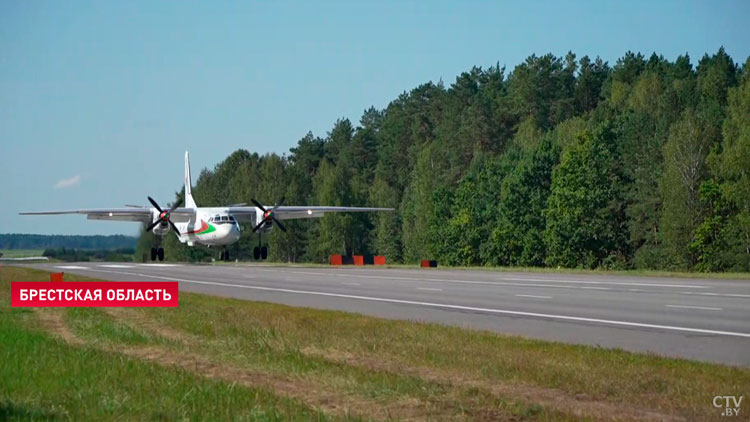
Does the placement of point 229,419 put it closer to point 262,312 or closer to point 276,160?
point 262,312

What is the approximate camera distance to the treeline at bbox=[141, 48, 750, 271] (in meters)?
66.8

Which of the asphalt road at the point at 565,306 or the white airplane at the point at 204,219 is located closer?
the asphalt road at the point at 565,306

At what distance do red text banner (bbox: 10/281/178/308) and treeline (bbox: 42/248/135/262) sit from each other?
106 centimetres

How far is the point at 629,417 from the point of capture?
9.24 metres

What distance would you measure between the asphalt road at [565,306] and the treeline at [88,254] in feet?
8.44

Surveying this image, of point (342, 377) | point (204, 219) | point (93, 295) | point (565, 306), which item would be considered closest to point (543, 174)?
point (204, 219)

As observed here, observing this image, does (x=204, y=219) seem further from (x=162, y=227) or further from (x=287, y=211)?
(x=287, y=211)

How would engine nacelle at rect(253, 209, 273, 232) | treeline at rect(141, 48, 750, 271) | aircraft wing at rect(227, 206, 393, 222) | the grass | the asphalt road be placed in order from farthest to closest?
treeline at rect(141, 48, 750, 271)
aircraft wing at rect(227, 206, 393, 222)
engine nacelle at rect(253, 209, 273, 232)
the asphalt road
the grass

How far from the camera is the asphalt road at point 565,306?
15.9 meters

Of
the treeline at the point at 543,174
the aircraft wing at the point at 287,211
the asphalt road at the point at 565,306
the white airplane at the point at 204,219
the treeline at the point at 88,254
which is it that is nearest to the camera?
the asphalt road at the point at 565,306

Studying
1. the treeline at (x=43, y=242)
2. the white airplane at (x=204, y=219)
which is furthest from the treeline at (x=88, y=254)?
the white airplane at (x=204, y=219)

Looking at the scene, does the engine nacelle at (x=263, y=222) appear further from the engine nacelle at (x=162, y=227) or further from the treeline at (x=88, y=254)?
the treeline at (x=88, y=254)

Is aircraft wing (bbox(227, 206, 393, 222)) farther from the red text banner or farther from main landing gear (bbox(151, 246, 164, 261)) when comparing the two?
the red text banner

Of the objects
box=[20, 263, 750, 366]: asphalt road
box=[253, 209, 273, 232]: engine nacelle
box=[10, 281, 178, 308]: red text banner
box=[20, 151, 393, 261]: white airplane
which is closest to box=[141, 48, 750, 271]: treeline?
box=[10, 281, 178, 308]: red text banner
